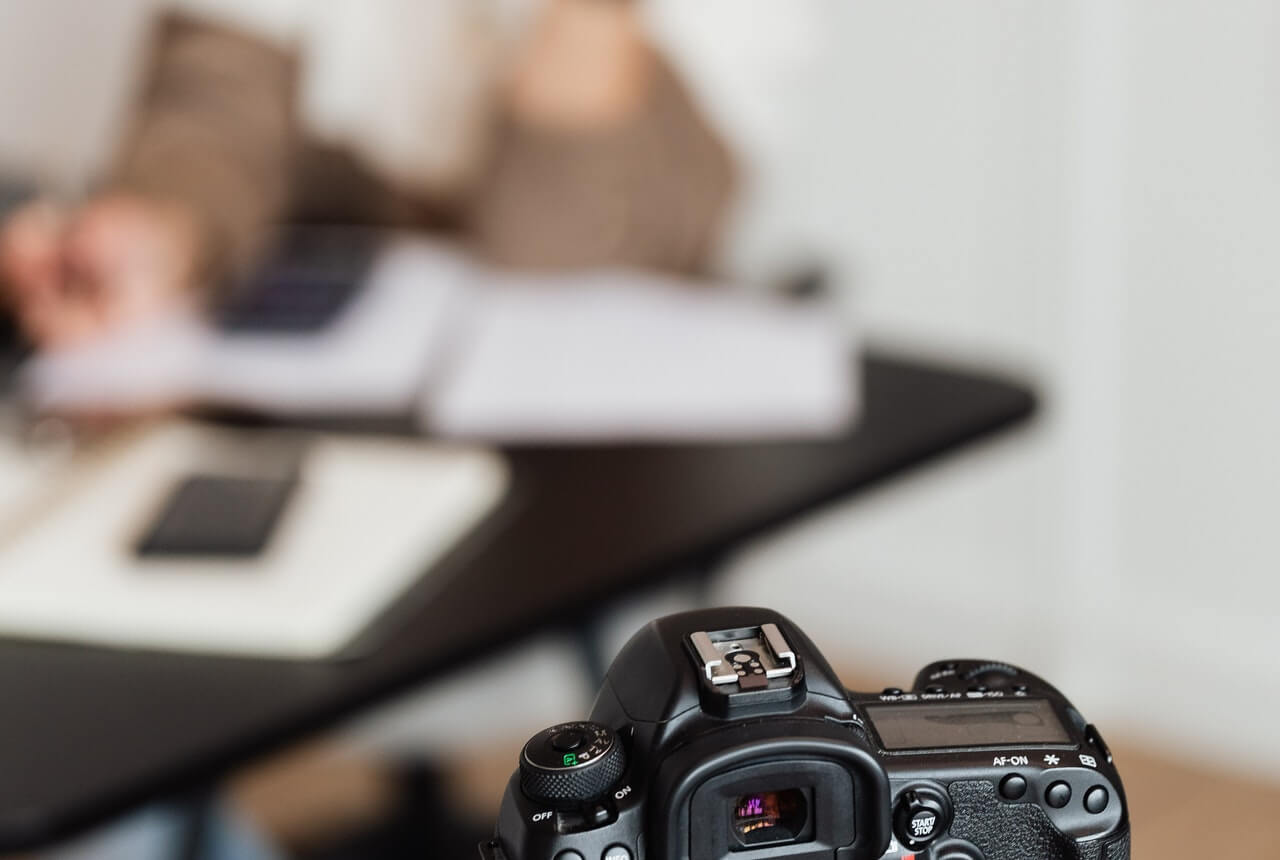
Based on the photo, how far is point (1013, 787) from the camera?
39 cm

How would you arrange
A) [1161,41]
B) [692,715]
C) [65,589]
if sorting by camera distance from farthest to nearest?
[1161,41] → [65,589] → [692,715]

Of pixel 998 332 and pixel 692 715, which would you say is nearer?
pixel 692 715

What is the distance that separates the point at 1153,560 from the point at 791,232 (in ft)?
1.74

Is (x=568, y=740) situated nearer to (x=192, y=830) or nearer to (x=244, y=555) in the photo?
(x=244, y=555)

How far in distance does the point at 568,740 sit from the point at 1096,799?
135mm

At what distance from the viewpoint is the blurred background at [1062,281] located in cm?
153

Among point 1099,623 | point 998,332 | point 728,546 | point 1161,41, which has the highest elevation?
point 1161,41

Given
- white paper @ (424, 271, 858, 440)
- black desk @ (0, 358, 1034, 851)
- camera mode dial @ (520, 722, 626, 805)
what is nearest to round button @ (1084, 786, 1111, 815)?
camera mode dial @ (520, 722, 626, 805)

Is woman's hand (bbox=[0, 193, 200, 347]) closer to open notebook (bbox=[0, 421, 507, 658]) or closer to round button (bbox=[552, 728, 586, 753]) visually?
open notebook (bbox=[0, 421, 507, 658])

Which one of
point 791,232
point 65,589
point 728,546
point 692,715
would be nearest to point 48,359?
point 65,589

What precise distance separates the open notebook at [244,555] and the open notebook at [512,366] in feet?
0.18

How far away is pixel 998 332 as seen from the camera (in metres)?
1.71

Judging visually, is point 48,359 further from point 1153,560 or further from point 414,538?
point 1153,560

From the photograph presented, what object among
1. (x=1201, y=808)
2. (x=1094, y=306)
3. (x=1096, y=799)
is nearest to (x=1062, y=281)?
(x=1094, y=306)
